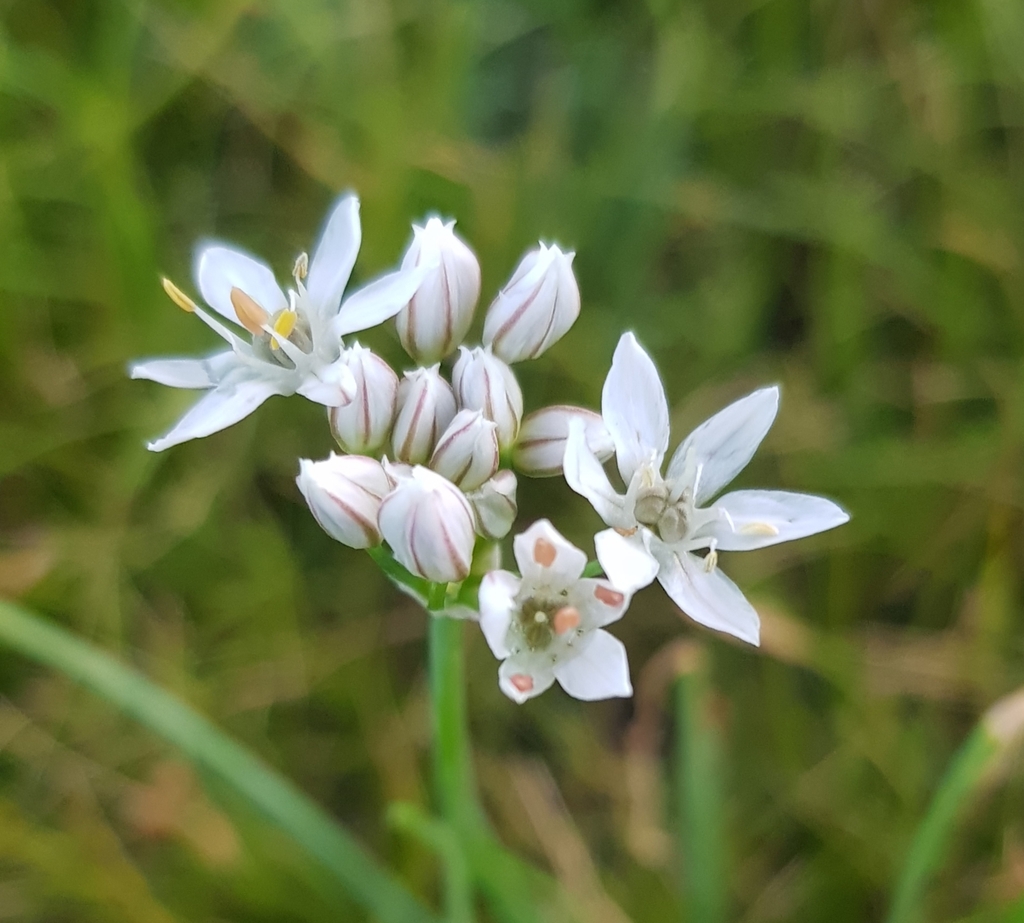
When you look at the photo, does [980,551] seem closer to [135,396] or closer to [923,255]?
[923,255]

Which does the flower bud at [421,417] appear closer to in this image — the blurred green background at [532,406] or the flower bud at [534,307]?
the flower bud at [534,307]

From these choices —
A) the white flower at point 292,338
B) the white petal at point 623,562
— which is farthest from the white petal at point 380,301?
the white petal at point 623,562

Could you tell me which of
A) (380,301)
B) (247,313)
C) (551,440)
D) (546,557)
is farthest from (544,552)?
(247,313)

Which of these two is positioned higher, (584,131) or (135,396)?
(584,131)

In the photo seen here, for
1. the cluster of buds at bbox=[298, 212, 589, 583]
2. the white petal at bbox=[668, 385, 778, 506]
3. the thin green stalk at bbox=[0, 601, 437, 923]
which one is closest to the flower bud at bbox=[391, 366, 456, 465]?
the cluster of buds at bbox=[298, 212, 589, 583]

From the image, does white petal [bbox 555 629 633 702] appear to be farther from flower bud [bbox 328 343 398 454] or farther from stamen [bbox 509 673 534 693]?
flower bud [bbox 328 343 398 454]

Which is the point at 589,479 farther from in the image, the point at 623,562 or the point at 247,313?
the point at 247,313

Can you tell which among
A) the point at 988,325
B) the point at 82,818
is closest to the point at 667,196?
the point at 988,325
